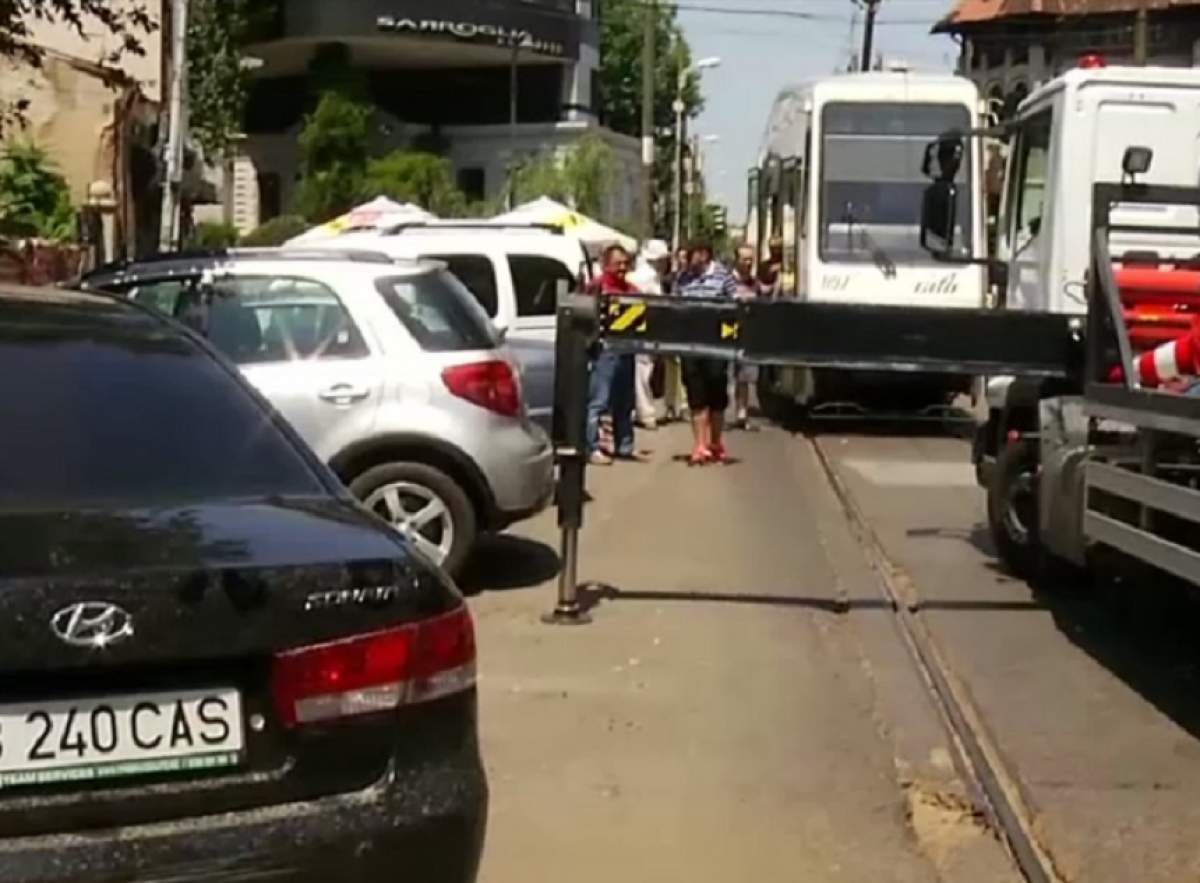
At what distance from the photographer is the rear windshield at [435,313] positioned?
36.7 ft

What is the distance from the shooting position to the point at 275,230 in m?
52.4

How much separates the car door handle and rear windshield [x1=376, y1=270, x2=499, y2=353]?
15.1 inches

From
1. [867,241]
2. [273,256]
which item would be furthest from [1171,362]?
[867,241]

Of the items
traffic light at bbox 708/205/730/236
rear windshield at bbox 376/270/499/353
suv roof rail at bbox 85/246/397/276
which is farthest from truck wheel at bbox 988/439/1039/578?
traffic light at bbox 708/205/730/236

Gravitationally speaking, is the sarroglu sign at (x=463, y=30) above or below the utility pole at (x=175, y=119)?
above

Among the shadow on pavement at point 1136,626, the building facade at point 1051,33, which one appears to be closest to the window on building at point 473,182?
the building facade at point 1051,33

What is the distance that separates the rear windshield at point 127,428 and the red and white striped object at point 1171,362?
203 inches

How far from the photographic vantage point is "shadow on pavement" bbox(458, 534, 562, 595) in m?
11.8

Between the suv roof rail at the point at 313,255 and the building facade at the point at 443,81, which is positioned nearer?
the suv roof rail at the point at 313,255

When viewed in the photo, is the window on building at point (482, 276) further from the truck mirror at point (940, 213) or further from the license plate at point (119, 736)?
the license plate at point (119, 736)

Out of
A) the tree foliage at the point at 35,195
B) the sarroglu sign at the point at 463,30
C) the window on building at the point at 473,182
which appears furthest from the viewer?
the window on building at the point at 473,182

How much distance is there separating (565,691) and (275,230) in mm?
44397

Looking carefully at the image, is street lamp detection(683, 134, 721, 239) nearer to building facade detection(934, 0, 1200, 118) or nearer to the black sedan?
building facade detection(934, 0, 1200, 118)

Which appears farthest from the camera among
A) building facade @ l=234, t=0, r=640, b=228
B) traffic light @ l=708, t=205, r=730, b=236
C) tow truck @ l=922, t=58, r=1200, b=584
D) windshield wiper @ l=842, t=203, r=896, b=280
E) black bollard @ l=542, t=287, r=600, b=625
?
traffic light @ l=708, t=205, r=730, b=236
